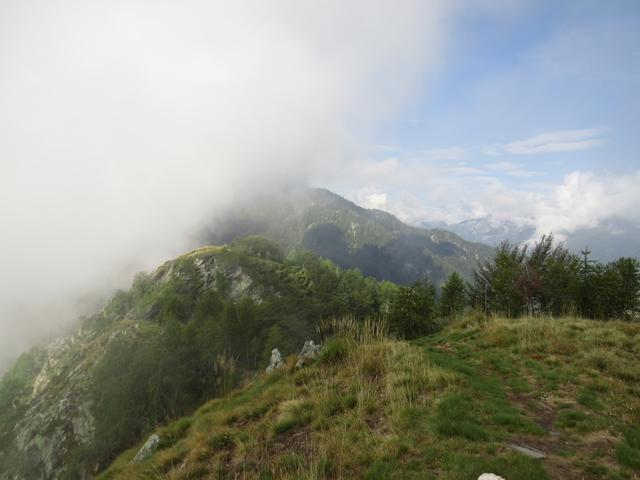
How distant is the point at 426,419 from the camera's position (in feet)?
25.3

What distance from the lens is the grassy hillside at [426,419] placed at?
20.9 ft

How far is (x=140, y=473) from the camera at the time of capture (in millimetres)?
8758

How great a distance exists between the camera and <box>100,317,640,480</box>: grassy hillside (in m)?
6.38

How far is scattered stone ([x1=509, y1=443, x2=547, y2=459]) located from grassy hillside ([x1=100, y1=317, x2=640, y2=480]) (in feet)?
0.40

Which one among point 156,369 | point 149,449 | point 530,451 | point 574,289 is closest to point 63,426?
point 156,369

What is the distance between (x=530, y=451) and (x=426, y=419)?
208 cm

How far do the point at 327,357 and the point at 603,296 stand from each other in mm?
43248

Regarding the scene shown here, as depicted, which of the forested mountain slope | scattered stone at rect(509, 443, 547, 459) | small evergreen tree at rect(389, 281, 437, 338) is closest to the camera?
scattered stone at rect(509, 443, 547, 459)

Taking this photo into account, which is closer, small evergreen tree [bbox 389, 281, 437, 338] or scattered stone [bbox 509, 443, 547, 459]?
scattered stone [bbox 509, 443, 547, 459]

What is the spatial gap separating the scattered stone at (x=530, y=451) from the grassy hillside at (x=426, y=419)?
12cm

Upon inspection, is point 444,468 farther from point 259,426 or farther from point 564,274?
point 564,274

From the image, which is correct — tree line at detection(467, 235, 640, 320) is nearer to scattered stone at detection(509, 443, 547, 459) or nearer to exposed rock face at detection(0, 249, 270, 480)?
scattered stone at detection(509, 443, 547, 459)

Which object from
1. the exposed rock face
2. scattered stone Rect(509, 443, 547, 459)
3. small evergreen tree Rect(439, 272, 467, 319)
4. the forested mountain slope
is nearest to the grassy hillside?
scattered stone Rect(509, 443, 547, 459)

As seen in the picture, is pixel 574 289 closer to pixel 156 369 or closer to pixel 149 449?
pixel 149 449
